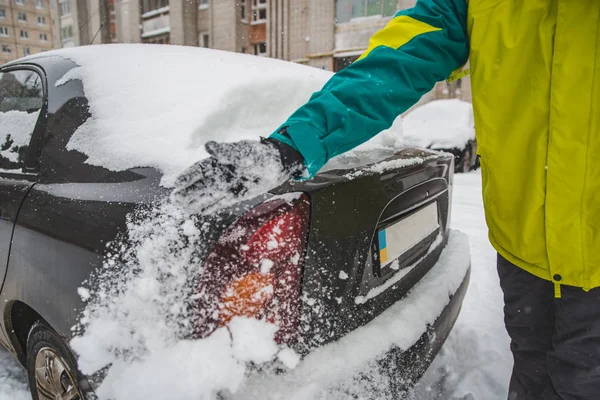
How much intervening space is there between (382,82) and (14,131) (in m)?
1.75

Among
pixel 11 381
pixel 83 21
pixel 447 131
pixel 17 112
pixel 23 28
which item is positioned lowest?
pixel 11 381

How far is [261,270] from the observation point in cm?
110

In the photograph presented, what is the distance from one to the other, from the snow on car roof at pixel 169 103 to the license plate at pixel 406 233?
23.7 inches

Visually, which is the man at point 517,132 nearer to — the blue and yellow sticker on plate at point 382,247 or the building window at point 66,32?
the blue and yellow sticker on plate at point 382,247

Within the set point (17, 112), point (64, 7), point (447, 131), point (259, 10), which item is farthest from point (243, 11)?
point (64, 7)

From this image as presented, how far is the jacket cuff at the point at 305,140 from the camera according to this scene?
1048 mm

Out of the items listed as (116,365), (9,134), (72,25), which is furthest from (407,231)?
(72,25)

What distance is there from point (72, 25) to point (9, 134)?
3892cm

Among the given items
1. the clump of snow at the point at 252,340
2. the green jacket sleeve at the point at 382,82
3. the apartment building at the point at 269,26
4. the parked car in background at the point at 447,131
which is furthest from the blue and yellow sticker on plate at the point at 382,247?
the apartment building at the point at 269,26

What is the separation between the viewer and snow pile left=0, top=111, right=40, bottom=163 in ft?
5.84

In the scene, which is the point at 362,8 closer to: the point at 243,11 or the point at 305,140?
the point at 243,11

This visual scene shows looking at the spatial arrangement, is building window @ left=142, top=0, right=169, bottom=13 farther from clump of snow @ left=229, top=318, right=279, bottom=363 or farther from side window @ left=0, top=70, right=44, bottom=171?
clump of snow @ left=229, top=318, right=279, bottom=363

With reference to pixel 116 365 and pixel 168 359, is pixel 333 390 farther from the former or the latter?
pixel 116 365

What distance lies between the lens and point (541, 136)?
3.51ft
